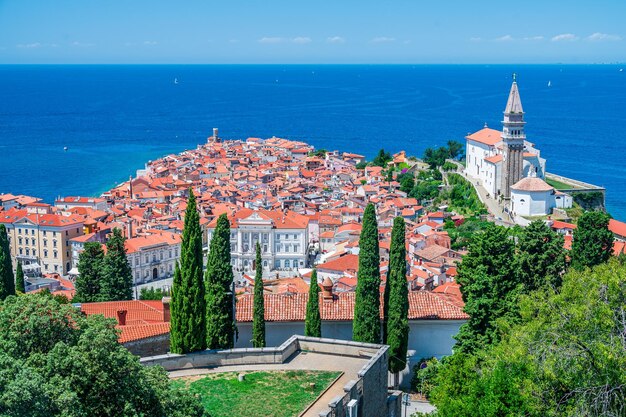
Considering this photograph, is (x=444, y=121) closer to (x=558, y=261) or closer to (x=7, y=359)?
(x=558, y=261)

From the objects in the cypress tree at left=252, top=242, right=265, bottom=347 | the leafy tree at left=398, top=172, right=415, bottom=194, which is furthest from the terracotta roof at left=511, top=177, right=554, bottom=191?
the cypress tree at left=252, top=242, right=265, bottom=347

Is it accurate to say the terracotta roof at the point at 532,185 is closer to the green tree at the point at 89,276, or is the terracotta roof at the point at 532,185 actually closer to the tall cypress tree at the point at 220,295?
the green tree at the point at 89,276

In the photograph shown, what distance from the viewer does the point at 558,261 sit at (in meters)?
21.8

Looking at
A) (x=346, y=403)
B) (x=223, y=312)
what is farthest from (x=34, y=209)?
(x=346, y=403)

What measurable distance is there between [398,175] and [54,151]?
55.4 metres

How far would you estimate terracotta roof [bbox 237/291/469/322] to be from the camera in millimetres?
20438

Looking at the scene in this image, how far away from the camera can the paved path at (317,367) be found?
15977 millimetres

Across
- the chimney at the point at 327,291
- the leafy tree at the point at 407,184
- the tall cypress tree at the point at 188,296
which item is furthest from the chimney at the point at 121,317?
the leafy tree at the point at 407,184

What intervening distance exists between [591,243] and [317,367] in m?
13.1

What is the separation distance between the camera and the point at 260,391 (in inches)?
608

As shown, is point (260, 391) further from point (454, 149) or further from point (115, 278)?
point (454, 149)

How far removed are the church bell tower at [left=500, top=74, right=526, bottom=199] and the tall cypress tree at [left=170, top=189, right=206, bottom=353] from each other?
46.7 metres

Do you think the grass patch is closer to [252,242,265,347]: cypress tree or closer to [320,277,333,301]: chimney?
[320,277,333,301]: chimney

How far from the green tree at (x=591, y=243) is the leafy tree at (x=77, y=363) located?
17.3 m
